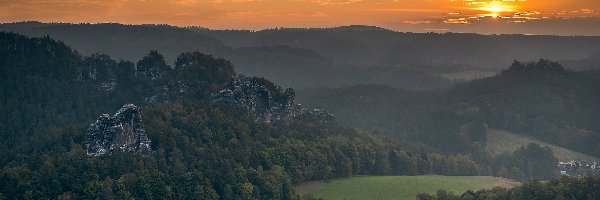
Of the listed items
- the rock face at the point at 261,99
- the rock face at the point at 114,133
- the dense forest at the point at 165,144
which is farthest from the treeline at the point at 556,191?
the rock face at the point at 114,133

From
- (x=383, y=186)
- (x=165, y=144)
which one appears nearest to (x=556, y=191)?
(x=383, y=186)

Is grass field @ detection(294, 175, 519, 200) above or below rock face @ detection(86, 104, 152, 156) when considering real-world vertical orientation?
below

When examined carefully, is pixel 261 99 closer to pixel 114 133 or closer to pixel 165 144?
pixel 165 144

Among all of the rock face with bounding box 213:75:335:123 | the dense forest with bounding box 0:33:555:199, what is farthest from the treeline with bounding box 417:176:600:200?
the rock face with bounding box 213:75:335:123

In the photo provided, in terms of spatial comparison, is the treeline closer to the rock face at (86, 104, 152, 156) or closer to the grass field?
the grass field

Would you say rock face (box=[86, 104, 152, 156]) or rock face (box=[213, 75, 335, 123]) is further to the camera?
rock face (box=[213, 75, 335, 123])

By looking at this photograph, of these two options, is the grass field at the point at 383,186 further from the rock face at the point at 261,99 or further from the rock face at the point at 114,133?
the rock face at the point at 114,133
